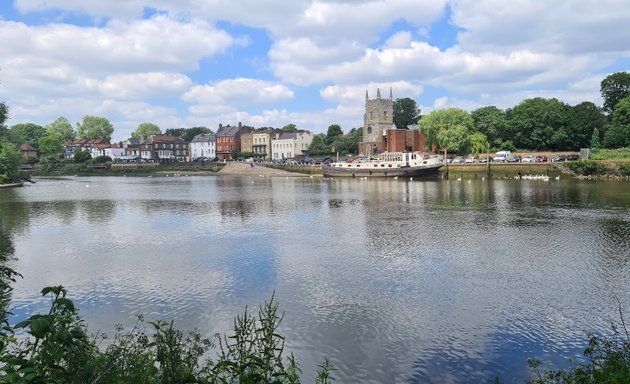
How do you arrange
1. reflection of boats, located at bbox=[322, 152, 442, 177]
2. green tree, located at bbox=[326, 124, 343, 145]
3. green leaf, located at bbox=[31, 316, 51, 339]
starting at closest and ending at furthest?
green leaf, located at bbox=[31, 316, 51, 339] < reflection of boats, located at bbox=[322, 152, 442, 177] < green tree, located at bbox=[326, 124, 343, 145]

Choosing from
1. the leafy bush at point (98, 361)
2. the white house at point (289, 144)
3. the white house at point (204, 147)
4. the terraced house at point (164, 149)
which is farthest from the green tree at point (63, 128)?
the leafy bush at point (98, 361)

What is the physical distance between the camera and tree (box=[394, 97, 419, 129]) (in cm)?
15150

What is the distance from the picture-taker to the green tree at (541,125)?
85.2 meters

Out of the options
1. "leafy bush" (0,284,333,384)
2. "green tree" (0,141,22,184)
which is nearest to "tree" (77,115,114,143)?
"green tree" (0,141,22,184)

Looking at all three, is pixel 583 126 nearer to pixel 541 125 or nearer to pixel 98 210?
pixel 541 125

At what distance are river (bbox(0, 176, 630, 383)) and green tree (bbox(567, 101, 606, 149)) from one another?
2069 inches

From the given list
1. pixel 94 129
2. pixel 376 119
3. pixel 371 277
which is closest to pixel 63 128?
pixel 94 129

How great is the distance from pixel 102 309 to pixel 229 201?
34317 millimetres

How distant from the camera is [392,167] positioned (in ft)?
278

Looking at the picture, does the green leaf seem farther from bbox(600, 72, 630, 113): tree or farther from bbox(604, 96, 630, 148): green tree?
bbox(600, 72, 630, 113): tree

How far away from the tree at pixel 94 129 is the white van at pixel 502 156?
149 m

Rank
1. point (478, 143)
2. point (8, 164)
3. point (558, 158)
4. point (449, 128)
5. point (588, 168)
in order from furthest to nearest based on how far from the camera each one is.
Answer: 1. point (449, 128)
2. point (478, 143)
3. point (8, 164)
4. point (558, 158)
5. point (588, 168)

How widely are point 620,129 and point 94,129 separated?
16716 centimetres

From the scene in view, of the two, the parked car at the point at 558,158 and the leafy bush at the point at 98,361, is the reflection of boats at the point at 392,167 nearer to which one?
the parked car at the point at 558,158
